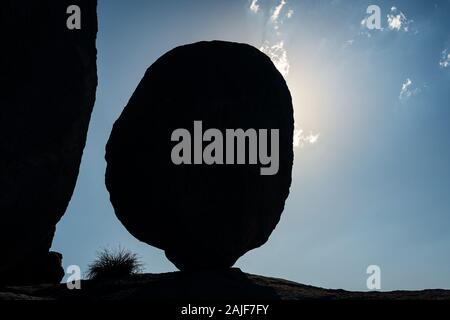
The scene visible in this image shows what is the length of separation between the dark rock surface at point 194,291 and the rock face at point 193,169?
0.77 metres

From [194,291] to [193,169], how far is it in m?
2.81

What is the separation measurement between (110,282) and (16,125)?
401 centimetres

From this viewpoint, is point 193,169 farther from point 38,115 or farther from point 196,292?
point 38,115

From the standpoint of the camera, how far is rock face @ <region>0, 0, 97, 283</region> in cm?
691

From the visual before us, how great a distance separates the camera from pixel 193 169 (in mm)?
9711

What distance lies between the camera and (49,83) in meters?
7.34

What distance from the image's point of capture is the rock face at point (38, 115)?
6.91m

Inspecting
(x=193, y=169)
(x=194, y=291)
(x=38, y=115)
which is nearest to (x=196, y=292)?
(x=194, y=291)

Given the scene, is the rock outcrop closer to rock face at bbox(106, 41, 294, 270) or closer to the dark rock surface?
the dark rock surface

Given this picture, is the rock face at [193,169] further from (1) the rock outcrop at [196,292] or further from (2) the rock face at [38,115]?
(2) the rock face at [38,115]

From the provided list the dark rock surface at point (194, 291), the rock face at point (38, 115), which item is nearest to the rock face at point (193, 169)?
the dark rock surface at point (194, 291)

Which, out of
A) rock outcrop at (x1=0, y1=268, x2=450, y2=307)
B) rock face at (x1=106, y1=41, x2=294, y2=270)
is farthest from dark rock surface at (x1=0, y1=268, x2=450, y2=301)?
rock face at (x1=106, y1=41, x2=294, y2=270)

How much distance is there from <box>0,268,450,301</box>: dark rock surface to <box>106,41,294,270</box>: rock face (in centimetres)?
77
